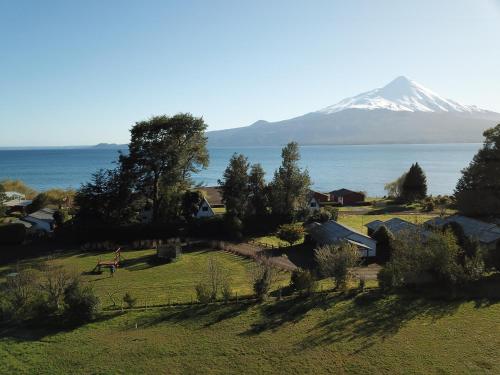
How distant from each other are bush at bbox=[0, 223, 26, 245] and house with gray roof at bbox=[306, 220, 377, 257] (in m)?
30.9

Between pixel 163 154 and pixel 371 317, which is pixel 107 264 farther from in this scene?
pixel 371 317

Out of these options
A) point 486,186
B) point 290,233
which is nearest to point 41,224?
point 290,233

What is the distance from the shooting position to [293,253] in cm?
4081

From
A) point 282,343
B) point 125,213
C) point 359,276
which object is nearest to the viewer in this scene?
point 282,343

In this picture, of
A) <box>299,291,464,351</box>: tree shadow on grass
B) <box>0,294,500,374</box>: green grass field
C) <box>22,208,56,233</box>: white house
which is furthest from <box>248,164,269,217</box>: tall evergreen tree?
<box>0,294,500,374</box>: green grass field

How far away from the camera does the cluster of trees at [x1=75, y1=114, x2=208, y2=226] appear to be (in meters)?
48.4

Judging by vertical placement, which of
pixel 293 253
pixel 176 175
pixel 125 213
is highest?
pixel 176 175

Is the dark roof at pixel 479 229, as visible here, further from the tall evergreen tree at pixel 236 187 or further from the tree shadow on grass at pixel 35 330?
the tree shadow on grass at pixel 35 330

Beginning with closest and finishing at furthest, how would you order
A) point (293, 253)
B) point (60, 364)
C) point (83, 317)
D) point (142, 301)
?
point (60, 364) → point (83, 317) → point (142, 301) → point (293, 253)

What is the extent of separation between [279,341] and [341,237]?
63.8 ft

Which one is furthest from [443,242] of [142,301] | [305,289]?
[142,301]

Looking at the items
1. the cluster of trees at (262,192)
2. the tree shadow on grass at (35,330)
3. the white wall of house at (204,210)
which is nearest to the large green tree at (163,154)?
the white wall of house at (204,210)

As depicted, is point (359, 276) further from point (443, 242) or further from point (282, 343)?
point (282, 343)

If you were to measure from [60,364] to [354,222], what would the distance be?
4245cm
